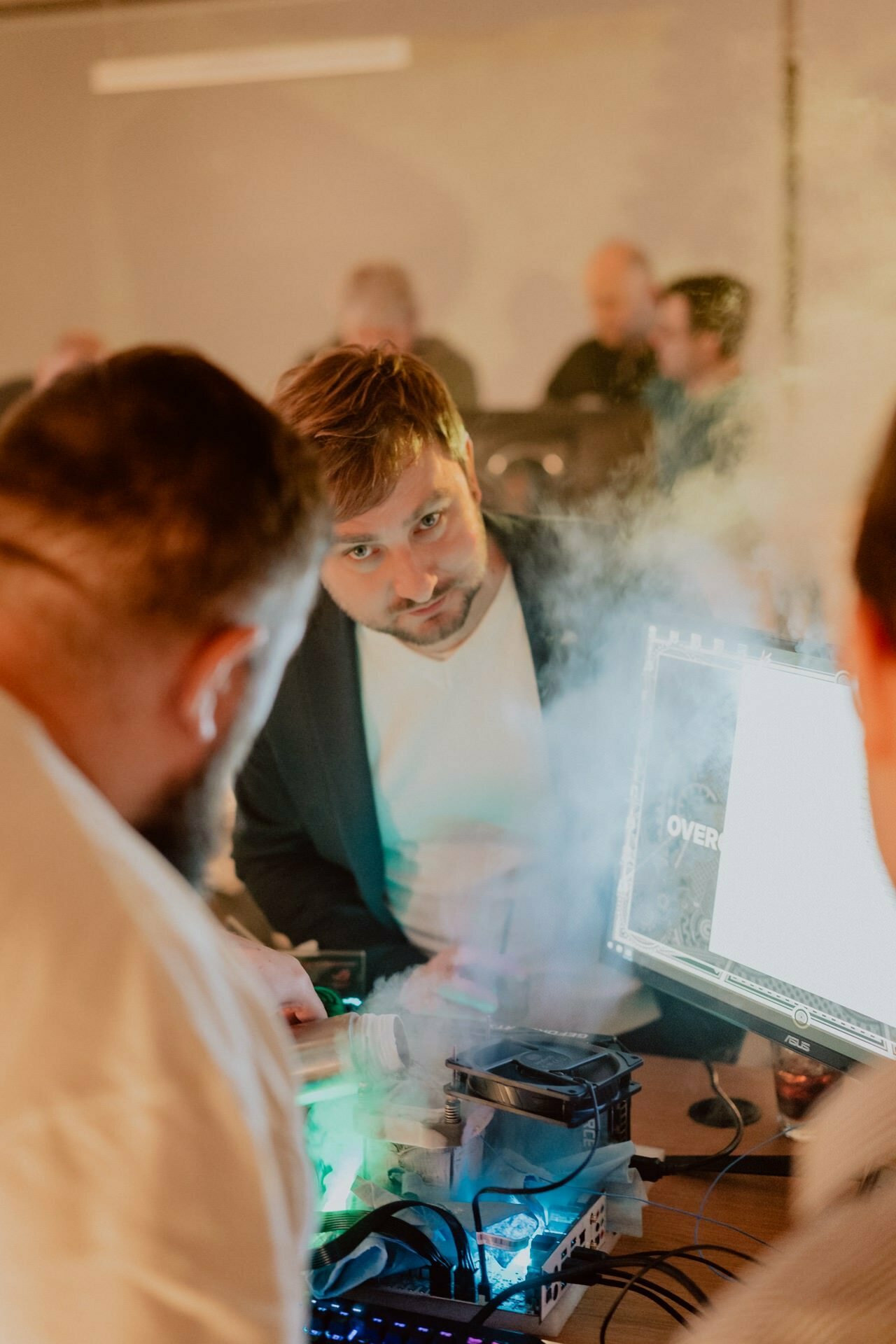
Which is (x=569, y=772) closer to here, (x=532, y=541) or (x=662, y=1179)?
(x=532, y=541)

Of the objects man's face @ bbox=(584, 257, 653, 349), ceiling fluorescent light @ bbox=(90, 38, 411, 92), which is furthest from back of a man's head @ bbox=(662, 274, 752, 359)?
ceiling fluorescent light @ bbox=(90, 38, 411, 92)

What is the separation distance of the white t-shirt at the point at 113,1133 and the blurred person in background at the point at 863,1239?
24 cm

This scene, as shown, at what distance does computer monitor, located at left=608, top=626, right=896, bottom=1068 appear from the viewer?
41.7 inches

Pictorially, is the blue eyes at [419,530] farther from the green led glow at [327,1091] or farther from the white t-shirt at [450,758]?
the green led glow at [327,1091]

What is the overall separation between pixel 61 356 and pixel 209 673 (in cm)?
410

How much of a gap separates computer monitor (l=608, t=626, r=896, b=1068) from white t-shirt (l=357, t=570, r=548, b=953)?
1.44 feet

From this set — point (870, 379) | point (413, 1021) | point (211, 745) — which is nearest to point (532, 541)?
point (413, 1021)

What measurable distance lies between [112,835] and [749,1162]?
0.84 m

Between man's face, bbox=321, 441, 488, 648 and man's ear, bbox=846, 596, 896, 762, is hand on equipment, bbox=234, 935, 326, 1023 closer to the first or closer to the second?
man's face, bbox=321, 441, 488, 648

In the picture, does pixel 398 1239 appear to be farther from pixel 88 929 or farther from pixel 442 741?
pixel 442 741

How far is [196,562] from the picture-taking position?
→ 710mm

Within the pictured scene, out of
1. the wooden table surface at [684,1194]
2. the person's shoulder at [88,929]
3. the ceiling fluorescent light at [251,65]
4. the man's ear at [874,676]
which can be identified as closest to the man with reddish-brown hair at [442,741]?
the wooden table surface at [684,1194]

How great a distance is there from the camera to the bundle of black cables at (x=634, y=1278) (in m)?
0.95

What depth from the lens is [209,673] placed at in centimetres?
73
